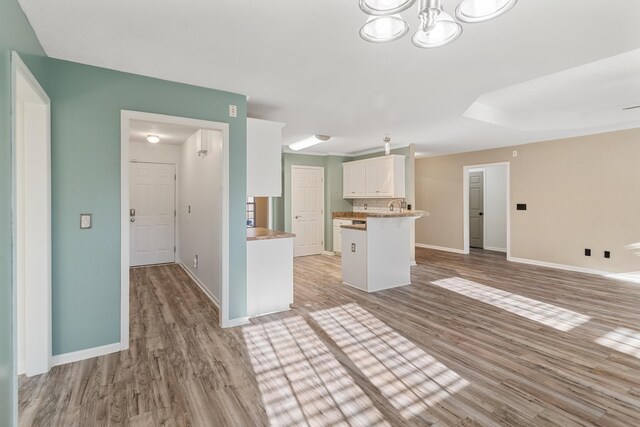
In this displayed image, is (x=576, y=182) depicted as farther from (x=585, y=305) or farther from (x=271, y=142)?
(x=271, y=142)

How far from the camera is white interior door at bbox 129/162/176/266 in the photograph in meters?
5.82

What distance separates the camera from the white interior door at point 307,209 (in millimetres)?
7148

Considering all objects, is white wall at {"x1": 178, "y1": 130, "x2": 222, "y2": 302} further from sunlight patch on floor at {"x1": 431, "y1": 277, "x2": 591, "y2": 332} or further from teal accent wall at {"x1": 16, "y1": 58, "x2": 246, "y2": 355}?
sunlight patch on floor at {"x1": 431, "y1": 277, "x2": 591, "y2": 332}

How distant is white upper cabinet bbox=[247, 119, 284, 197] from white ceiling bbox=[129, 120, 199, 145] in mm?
1444

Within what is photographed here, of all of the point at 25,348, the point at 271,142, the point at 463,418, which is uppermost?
the point at 271,142

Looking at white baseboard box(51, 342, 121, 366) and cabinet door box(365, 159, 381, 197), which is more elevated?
cabinet door box(365, 159, 381, 197)

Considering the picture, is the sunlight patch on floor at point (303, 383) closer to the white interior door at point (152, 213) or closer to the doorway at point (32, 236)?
the doorway at point (32, 236)

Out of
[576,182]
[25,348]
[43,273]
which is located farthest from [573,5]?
[576,182]

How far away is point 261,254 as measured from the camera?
350cm

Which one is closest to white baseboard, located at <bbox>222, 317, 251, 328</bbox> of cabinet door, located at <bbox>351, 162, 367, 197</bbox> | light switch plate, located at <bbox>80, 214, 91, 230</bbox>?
light switch plate, located at <bbox>80, 214, 91, 230</bbox>

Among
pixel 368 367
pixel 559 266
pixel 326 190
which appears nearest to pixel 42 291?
pixel 368 367

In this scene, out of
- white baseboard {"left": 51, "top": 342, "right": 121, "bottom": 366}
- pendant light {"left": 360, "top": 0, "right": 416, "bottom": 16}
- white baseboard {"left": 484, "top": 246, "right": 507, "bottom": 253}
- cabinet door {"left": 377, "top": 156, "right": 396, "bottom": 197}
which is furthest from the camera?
white baseboard {"left": 484, "top": 246, "right": 507, "bottom": 253}

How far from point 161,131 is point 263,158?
2426 mm

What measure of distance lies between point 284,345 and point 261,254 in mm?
1095
